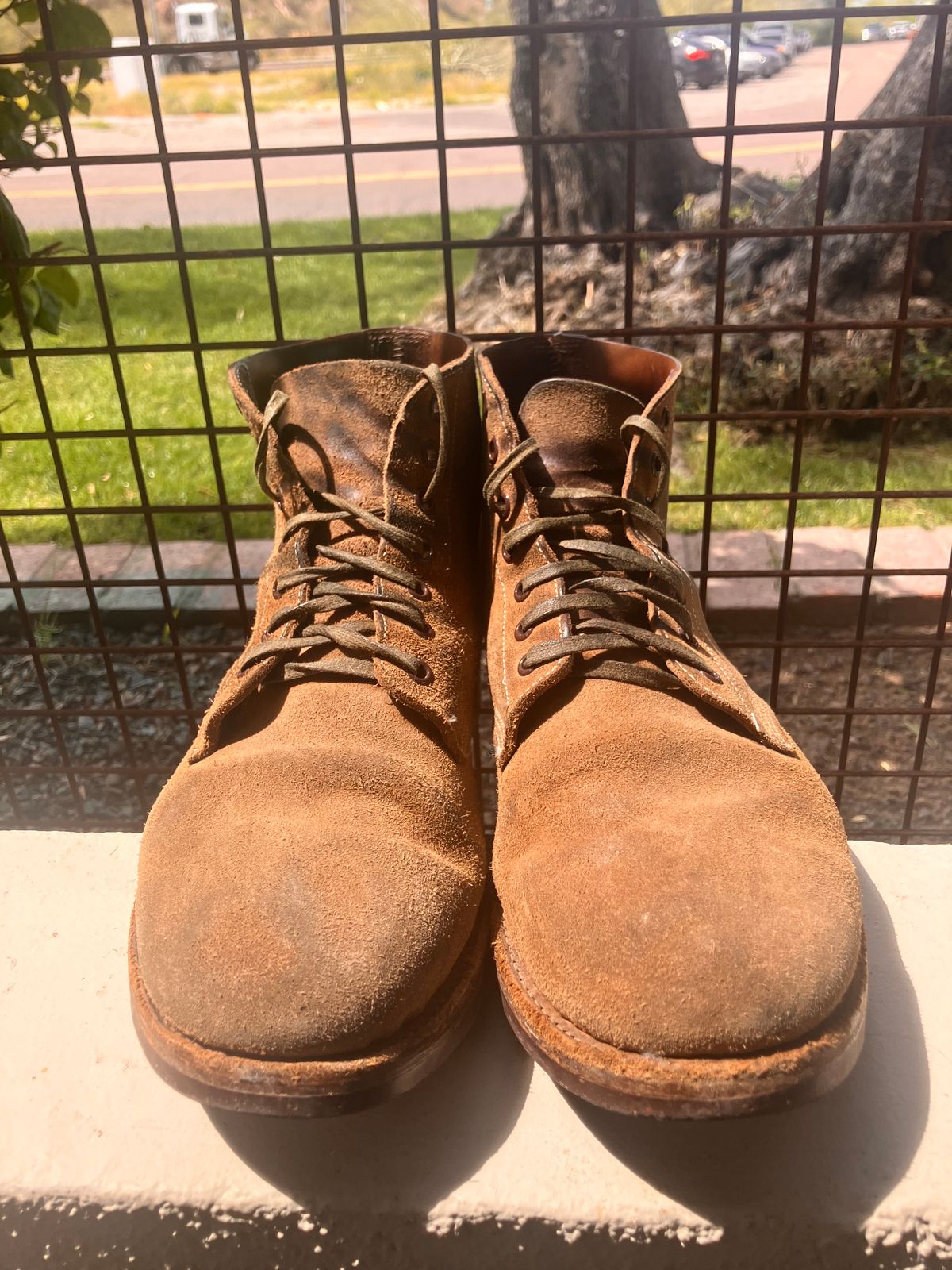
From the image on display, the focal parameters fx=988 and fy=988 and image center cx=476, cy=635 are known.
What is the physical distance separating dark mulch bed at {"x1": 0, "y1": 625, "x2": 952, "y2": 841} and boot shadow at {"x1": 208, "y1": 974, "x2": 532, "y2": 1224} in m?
1.07

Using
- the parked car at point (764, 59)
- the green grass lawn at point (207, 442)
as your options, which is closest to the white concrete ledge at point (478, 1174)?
the green grass lawn at point (207, 442)

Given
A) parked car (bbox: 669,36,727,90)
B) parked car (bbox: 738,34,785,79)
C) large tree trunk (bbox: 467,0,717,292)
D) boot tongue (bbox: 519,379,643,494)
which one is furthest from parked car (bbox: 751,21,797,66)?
boot tongue (bbox: 519,379,643,494)

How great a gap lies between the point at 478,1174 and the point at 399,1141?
7 centimetres

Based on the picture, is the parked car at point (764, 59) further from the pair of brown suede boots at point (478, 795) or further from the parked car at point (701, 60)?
the pair of brown suede boots at point (478, 795)

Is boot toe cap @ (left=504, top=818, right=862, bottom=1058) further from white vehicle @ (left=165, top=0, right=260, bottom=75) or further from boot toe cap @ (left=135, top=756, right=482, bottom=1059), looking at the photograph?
white vehicle @ (left=165, top=0, right=260, bottom=75)

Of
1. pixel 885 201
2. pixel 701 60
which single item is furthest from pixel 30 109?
pixel 701 60

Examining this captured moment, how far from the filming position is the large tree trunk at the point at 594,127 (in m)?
3.44

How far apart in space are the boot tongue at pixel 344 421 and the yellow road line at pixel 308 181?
354 inches

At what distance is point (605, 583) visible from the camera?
0.92 meters

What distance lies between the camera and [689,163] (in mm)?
4273

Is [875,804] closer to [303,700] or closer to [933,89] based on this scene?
[933,89]

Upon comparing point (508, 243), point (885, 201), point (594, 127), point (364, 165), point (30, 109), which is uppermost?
point (30, 109)

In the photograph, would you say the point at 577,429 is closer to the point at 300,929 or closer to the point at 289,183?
the point at 300,929

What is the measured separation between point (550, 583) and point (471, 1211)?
1.71ft
